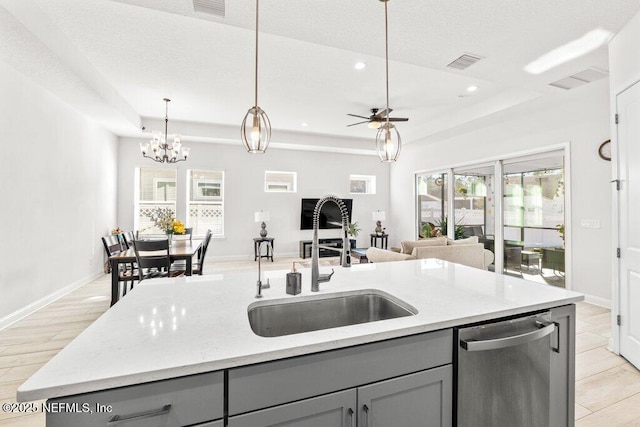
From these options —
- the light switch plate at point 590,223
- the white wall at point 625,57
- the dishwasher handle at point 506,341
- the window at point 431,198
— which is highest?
the white wall at point 625,57

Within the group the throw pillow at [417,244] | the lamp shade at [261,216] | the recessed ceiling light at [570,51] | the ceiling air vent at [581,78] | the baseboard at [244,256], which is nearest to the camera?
the recessed ceiling light at [570,51]

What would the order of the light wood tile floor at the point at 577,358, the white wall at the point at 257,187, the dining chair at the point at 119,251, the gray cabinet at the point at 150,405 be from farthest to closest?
the white wall at the point at 257,187 < the dining chair at the point at 119,251 < the light wood tile floor at the point at 577,358 < the gray cabinet at the point at 150,405

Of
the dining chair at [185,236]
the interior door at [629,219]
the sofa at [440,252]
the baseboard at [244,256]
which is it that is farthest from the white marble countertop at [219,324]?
the baseboard at [244,256]

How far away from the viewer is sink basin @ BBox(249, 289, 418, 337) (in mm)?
1377

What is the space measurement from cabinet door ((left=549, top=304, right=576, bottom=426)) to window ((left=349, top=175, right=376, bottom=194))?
7087mm

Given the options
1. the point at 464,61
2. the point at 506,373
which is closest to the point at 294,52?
the point at 464,61

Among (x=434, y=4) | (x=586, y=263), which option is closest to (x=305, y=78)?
(x=434, y=4)

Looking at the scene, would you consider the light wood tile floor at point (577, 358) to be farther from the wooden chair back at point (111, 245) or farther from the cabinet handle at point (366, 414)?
the cabinet handle at point (366, 414)

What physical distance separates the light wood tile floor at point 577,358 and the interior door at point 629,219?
256 millimetres

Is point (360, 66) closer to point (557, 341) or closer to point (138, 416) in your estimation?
point (557, 341)

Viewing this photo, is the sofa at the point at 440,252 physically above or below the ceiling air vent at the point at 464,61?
below

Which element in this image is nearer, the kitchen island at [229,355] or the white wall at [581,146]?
the kitchen island at [229,355]

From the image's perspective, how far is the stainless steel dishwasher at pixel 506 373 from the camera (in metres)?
1.18

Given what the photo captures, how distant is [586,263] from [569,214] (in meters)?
0.70
